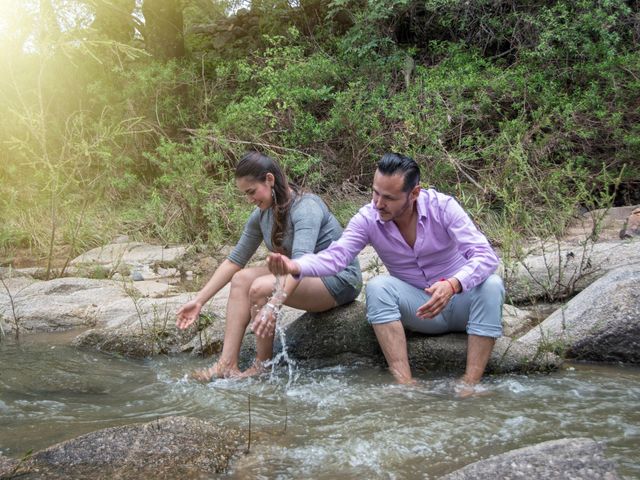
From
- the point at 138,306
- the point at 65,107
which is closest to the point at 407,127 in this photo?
the point at 138,306

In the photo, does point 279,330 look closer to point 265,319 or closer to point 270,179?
point 265,319

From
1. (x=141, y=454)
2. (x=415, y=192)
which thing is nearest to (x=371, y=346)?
(x=415, y=192)

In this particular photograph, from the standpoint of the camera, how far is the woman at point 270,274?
3.75m

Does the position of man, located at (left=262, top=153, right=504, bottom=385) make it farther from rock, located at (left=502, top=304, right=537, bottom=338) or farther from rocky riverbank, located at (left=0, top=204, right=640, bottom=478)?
rock, located at (left=502, top=304, right=537, bottom=338)

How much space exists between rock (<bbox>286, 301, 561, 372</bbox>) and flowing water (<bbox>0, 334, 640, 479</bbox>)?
9 cm

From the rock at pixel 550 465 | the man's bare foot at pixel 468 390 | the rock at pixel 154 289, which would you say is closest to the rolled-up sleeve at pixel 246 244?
the man's bare foot at pixel 468 390

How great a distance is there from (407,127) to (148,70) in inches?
201

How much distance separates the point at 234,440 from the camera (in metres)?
2.73

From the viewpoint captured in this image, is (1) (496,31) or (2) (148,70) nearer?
(1) (496,31)

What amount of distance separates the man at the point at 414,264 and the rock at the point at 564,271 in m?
1.30

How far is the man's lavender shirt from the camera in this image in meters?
3.45

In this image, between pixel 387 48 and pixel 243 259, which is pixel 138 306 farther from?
pixel 387 48

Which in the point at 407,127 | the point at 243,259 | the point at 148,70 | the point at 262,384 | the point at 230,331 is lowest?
the point at 262,384

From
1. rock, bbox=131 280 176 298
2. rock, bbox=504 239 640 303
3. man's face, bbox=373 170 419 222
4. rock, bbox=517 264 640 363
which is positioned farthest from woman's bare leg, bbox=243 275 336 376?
rock, bbox=131 280 176 298
